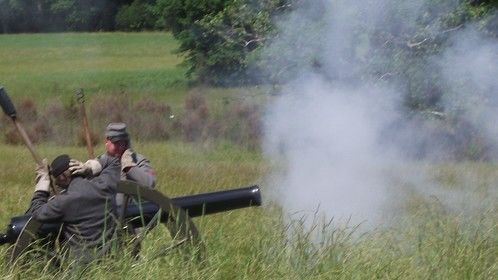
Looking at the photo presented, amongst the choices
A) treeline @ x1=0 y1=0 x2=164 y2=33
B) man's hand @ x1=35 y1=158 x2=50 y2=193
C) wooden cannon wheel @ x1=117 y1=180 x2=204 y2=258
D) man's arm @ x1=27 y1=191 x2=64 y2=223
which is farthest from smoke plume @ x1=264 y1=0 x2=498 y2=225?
treeline @ x1=0 y1=0 x2=164 y2=33

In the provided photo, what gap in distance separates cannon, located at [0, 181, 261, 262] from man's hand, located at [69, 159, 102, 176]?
0.41 m

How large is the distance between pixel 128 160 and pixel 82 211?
54.6 inches

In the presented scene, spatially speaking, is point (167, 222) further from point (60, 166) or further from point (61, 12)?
point (61, 12)

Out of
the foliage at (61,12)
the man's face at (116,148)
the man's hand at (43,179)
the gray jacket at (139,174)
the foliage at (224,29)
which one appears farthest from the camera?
the foliage at (61,12)

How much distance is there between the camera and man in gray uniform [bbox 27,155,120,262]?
7.27m

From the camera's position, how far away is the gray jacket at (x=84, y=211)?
23.8 feet

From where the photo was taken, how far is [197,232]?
24.7ft

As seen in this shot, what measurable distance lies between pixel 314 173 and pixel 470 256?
3.07 m

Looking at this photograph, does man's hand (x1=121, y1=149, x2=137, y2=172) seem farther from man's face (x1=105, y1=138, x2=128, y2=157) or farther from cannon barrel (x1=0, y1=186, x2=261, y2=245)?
cannon barrel (x1=0, y1=186, x2=261, y2=245)

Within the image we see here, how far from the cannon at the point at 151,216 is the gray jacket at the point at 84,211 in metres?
0.08

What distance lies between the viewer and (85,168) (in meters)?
7.85

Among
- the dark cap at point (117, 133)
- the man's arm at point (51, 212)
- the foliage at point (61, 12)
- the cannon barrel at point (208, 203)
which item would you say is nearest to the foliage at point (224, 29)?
the foliage at point (61, 12)

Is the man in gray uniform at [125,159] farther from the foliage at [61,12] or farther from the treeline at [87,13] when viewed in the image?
the foliage at [61,12]

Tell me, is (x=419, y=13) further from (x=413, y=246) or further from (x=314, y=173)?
(x=413, y=246)
